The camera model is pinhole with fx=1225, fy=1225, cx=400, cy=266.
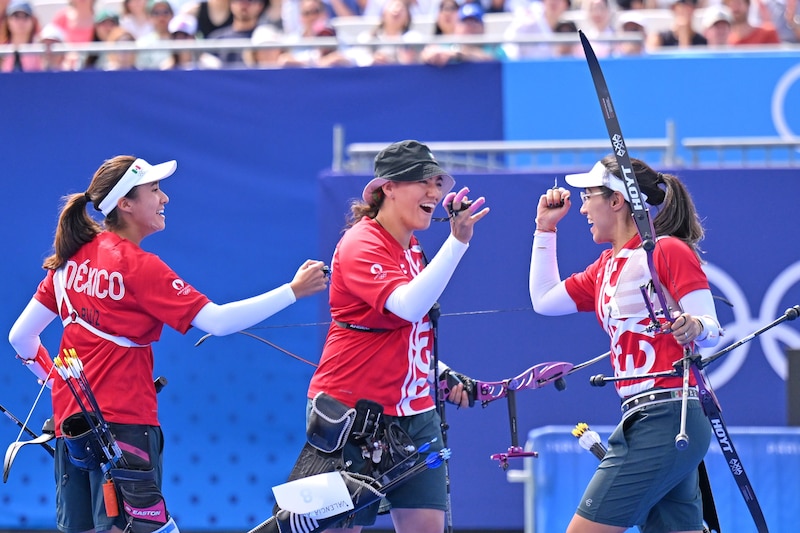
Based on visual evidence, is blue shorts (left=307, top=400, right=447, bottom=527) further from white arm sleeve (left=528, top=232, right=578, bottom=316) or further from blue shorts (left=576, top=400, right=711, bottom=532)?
white arm sleeve (left=528, top=232, right=578, bottom=316)

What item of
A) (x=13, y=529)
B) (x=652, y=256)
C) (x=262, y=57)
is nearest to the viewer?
(x=652, y=256)

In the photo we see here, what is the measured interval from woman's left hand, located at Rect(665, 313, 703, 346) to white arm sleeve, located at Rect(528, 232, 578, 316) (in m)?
0.74

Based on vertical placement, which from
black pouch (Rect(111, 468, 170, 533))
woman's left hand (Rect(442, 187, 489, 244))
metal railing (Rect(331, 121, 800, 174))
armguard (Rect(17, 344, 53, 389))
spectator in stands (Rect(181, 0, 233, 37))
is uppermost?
spectator in stands (Rect(181, 0, 233, 37))

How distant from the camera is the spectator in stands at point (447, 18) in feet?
27.9

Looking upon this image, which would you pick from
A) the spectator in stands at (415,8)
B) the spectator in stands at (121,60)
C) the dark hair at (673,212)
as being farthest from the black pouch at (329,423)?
the spectator in stands at (415,8)

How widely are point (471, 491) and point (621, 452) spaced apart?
8.20ft

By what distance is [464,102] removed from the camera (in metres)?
7.26

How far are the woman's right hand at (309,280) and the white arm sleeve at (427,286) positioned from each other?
31 centimetres

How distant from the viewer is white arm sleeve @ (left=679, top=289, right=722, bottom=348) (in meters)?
3.93

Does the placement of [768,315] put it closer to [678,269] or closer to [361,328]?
[678,269]

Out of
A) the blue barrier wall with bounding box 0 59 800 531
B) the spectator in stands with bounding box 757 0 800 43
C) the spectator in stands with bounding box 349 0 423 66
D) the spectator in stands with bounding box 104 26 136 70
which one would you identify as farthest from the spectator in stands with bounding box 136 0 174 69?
the spectator in stands with bounding box 757 0 800 43

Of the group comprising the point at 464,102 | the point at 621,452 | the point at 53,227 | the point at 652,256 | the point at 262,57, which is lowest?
the point at 621,452

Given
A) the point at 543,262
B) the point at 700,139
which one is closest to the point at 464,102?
the point at 700,139

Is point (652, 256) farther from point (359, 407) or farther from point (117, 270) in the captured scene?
point (117, 270)
